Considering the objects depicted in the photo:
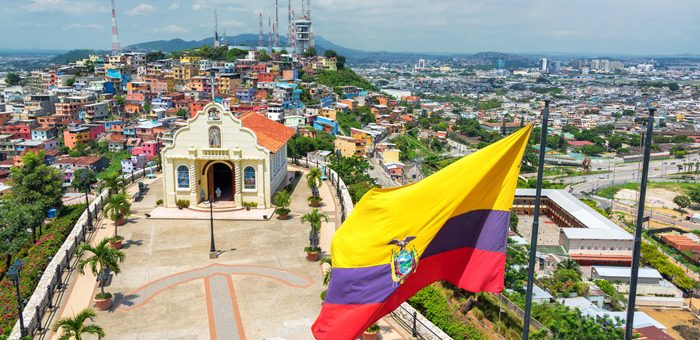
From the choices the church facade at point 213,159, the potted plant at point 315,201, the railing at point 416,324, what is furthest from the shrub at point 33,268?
the potted plant at point 315,201

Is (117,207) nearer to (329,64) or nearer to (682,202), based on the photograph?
(682,202)

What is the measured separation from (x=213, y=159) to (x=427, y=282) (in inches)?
867

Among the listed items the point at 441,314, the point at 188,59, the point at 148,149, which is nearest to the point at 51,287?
the point at 441,314

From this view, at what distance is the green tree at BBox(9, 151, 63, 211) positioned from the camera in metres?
32.7

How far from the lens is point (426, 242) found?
9211 mm

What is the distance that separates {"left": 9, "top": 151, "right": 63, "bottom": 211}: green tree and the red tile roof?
501 inches

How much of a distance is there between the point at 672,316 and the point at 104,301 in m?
33.7

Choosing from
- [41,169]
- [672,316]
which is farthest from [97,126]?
[672,316]

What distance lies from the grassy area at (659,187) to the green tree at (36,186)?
65563 millimetres

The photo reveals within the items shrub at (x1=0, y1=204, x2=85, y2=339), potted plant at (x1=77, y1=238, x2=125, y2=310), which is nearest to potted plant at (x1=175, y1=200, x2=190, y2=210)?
shrub at (x1=0, y1=204, x2=85, y2=339)

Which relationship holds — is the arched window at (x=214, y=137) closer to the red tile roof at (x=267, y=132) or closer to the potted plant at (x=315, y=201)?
the red tile roof at (x=267, y=132)

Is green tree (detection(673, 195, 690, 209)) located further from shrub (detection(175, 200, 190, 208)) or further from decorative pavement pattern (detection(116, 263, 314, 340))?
decorative pavement pattern (detection(116, 263, 314, 340))

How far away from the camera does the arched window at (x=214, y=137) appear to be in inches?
1147

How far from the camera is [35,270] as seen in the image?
2220 centimetres
